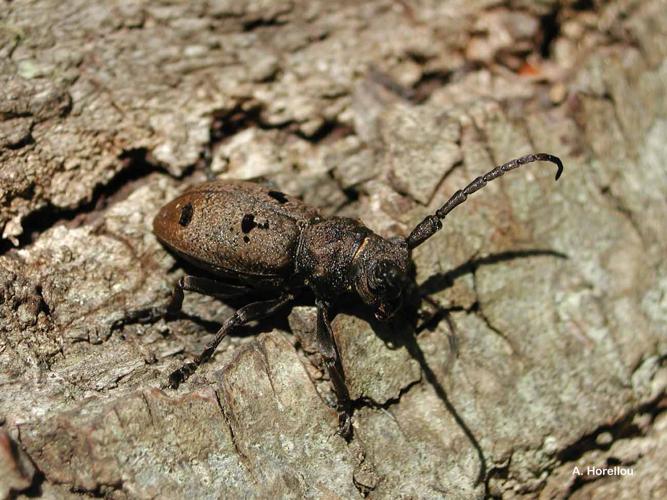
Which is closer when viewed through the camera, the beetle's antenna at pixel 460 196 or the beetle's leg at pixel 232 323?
the beetle's leg at pixel 232 323

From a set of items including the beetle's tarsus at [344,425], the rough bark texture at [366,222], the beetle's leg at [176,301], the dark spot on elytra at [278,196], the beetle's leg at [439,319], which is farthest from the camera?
the dark spot on elytra at [278,196]

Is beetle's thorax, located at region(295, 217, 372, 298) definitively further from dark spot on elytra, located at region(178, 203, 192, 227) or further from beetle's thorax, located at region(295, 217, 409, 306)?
dark spot on elytra, located at region(178, 203, 192, 227)

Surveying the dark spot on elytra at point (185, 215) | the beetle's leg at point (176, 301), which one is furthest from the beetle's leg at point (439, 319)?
the dark spot on elytra at point (185, 215)

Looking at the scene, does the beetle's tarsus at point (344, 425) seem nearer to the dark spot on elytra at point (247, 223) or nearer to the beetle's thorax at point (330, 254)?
the beetle's thorax at point (330, 254)

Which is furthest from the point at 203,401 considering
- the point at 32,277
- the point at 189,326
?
the point at 32,277

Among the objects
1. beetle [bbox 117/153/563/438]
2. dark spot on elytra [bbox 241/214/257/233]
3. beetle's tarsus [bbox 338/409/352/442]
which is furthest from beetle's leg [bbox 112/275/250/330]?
beetle's tarsus [bbox 338/409/352/442]

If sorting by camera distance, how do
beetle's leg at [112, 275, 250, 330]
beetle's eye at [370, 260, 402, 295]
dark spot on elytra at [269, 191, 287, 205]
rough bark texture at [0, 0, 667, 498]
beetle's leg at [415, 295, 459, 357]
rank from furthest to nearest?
dark spot on elytra at [269, 191, 287, 205], beetle's leg at [415, 295, 459, 357], beetle's leg at [112, 275, 250, 330], beetle's eye at [370, 260, 402, 295], rough bark texture at [0, 0, 667, 498]
